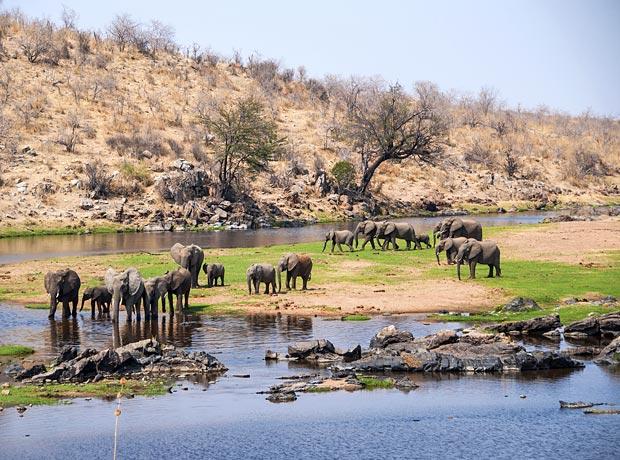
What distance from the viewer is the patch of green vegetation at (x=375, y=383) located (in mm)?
24625

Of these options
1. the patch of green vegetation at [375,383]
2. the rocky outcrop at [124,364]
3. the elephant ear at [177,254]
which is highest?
the elephant ear at [177,254]

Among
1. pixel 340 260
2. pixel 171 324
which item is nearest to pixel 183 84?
pixel 340 260

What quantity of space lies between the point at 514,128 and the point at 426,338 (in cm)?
10857

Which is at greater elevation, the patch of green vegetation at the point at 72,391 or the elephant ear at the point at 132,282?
the elephant ear at the point at 132,282

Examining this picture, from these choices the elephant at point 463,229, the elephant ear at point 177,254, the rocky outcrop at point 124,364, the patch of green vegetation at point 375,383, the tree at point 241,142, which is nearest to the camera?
the patch of green vegetation at point 375,383

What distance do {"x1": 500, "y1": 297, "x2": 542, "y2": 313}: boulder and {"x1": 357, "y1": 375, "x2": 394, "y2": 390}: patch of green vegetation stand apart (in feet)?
34.4

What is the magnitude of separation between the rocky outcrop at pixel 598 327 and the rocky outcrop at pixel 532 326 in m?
0.57

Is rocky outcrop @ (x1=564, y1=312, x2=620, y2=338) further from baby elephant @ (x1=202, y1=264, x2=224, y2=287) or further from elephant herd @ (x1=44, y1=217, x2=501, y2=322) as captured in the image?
baby elephant @ (x1=202, y1=264, x2=224, y2=287)

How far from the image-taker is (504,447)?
2020 cm

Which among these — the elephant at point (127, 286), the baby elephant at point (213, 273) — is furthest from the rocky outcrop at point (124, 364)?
the baby elephant at point (213, 273)

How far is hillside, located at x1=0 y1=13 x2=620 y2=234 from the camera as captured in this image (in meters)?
77.3

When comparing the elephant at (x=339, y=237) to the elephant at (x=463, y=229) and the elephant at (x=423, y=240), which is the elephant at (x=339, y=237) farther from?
the elephant at (x=463, y=229)

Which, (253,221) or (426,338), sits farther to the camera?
(253,221)

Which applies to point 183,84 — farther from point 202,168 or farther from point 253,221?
point 253,221
